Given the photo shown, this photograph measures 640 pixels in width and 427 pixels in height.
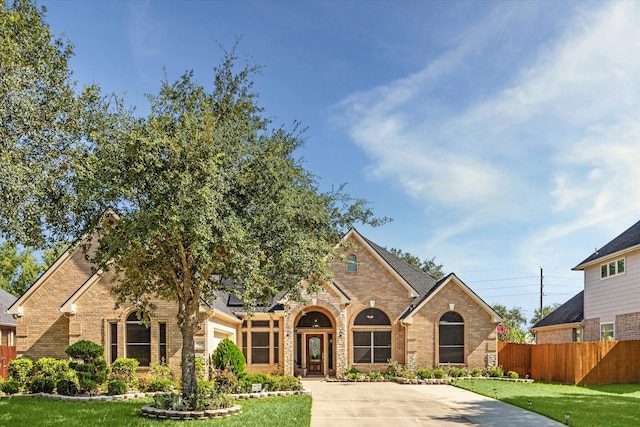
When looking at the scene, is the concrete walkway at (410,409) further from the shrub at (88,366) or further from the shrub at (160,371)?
the shrub at (88,366)

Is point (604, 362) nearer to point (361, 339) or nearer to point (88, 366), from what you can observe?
point (361, 339)

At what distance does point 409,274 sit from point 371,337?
194 inches

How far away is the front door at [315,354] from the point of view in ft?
98.1

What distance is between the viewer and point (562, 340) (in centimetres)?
3450

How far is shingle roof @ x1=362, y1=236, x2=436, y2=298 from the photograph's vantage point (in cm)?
3150

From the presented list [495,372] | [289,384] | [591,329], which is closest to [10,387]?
[289,384]

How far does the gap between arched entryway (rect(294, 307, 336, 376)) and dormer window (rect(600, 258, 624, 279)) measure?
1357cm

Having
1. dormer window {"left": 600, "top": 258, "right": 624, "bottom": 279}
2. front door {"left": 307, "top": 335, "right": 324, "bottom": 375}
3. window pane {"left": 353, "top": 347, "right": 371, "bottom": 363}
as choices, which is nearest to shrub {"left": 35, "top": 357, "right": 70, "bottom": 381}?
front door {"left": 307, "top": 335, "right": 324, "bottom": 375}

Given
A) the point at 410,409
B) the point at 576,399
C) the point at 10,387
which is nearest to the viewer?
the point at 410,409

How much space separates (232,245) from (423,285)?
20464 millimetres

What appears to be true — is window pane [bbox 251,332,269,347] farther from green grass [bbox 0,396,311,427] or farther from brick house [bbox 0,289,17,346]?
brick house [bbox 0,289,17,346]

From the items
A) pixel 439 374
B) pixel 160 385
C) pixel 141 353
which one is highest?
pixel 141 353

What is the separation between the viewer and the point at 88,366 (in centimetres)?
2025

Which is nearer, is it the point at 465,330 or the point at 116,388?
the point at 116,388
